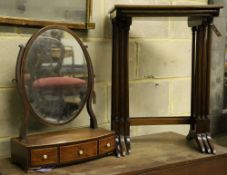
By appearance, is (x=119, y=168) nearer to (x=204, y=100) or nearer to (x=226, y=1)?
(x=204, y=100)

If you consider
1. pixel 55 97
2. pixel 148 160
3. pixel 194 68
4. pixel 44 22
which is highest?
pixel 44 22

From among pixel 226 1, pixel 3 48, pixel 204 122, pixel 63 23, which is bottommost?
pixel 204 122

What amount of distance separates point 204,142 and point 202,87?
232mm

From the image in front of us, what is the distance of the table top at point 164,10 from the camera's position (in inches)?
53.0

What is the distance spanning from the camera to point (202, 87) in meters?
1.51

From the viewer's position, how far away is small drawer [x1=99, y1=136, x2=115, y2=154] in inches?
53.4

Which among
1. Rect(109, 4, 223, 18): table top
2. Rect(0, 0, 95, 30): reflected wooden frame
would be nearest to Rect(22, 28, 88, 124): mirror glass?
Rect(0, 0, 95, 30): reflected wooden frame

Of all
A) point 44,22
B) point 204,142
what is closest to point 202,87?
point 204,142

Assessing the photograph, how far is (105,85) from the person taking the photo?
1.66 meters

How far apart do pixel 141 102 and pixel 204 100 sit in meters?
0.36

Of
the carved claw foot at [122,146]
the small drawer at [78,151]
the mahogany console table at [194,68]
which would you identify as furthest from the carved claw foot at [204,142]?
the small drawer at [78,151]

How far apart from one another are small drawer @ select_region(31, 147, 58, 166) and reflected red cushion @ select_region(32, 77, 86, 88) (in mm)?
234

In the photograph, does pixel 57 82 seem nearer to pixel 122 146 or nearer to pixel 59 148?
pixel 59 148

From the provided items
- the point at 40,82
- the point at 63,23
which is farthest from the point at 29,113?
the point at 63,23
